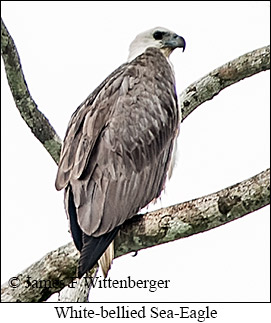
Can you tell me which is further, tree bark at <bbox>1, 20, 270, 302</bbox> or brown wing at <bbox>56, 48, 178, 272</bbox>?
brown wing at <bbox>56, 48, 178, 272</bbox>

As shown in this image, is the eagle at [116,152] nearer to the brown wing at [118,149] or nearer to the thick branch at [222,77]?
the brown wing at [118,149]

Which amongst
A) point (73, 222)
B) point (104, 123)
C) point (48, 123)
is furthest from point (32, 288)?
point (48, 123)

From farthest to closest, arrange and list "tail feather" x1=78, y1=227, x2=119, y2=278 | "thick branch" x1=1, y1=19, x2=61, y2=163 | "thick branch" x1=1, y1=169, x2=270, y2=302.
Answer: "thick branch" x1=1, y1=19, x2=61, y2=163 → "tail feather" x1=78, y1=227, x2=119, y2=278 → "thick branch" x1=1, y1=169, x2=270, y2=302

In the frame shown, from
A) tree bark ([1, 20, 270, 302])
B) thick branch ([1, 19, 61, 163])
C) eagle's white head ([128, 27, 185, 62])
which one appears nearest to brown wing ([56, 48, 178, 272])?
tree bark ([1, 20, 270, 302])

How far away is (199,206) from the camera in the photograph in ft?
11.7

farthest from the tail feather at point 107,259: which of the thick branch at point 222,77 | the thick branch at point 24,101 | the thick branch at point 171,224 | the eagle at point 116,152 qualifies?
the thick branch at point 222,77

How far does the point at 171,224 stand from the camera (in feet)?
12.0

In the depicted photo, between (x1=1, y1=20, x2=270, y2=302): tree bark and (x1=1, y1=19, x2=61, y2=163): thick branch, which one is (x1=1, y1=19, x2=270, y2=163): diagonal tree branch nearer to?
(x1=1, y1=19, x2=61, y2=163): thick branch

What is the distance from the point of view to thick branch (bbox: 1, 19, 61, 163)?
462 cm

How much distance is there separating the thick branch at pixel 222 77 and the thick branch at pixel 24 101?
0.88 meters

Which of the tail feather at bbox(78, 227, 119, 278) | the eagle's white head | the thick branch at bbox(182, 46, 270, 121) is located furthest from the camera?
the eagle's white head

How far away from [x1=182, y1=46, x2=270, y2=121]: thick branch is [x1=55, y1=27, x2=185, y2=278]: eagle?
18cm
